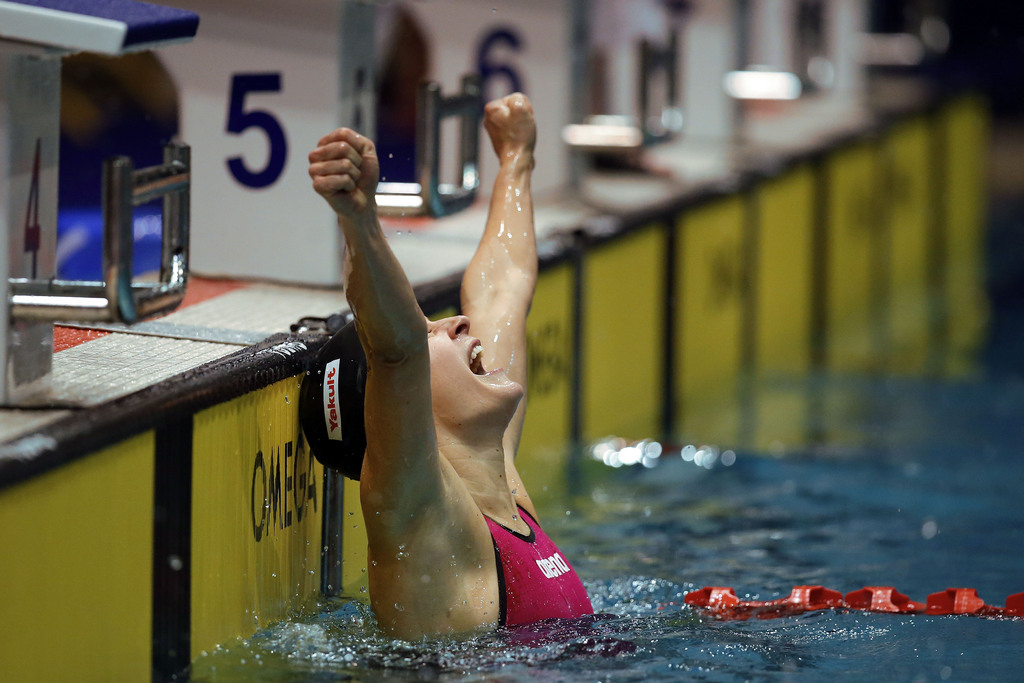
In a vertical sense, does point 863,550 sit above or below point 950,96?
below

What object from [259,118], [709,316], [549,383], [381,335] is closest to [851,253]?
[709,316]

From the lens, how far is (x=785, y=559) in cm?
384

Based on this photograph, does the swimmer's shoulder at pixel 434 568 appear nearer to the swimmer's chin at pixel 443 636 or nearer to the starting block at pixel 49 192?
the swimmer's chin at pixel 443 636

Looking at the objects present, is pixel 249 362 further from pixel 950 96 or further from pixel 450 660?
pixel 950 96

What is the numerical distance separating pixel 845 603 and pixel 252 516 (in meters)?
1.28

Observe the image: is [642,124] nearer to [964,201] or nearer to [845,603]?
[845,603]

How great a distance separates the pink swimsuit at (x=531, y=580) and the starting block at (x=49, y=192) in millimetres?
732

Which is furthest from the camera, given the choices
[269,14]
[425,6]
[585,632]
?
[425,6]

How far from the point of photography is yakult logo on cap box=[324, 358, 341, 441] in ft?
8.88

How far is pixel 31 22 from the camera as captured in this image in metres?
2.19

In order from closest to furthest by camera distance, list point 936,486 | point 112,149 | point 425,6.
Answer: point 936,486
point 425,6
point 112,149

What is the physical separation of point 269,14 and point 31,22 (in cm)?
160

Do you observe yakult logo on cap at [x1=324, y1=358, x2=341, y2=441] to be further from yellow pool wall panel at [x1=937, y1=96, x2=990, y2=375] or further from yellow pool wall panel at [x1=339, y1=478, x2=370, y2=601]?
yellow pool wall panel at [x1=937, y1=96, x2=990, y2=375]

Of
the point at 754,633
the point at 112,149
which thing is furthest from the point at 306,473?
the point at 112,149
